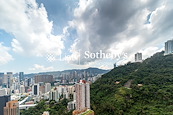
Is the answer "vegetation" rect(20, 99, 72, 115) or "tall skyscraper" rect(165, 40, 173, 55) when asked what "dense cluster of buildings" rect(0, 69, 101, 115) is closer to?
"vegetation" rect(20, 99, 72, 115)

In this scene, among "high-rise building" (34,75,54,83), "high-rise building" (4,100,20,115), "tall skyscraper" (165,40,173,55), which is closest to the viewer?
"high-rise building" (4,100,20,115)

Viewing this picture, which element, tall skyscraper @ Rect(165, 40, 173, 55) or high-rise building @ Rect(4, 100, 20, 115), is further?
tall skyscraper @ Rect(165, 40, 173, 55)

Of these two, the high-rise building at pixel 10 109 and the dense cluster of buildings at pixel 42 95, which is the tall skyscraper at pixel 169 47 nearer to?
the dense cluster of buildings at pixel 42 95

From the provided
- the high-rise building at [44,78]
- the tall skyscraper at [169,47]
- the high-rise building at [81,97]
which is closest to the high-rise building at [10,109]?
the high-rise building at [81,97]

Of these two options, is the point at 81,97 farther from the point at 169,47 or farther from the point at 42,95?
the point at 169,47

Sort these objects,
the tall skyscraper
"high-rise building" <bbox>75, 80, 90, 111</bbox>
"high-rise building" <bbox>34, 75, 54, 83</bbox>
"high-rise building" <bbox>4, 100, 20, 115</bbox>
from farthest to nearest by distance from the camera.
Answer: "high-rise building" <bbox>34, 75, 54, 83</bbox>
the tall skyscraper
"high-rise building" <bbox>4, 100, 20, 115</bbox>
"high-rise building" <bbox>75, 80, 90, 111</bbox>

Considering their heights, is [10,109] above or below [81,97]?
below

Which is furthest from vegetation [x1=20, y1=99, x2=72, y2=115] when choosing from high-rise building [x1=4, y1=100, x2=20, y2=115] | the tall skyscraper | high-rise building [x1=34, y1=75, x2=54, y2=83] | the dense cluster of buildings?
high-rise building [x1=34, y1=75, x2=54, y2=83]

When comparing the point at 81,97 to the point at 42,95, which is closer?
Answer: the point at 81,97

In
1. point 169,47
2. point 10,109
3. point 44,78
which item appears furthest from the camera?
point 44,78

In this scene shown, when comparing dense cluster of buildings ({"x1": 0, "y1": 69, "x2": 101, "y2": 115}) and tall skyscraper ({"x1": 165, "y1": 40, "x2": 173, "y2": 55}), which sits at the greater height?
tall skyscraper ({"x1": 165, "y1": 40, "x2": 173, "y2": 55})

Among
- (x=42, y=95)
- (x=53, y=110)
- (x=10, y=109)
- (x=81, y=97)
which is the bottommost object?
(x=42, y=95)

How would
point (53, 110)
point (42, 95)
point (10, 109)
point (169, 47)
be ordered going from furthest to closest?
point (42, 95)
point (169, 47)
point (53, 110)
point (10, 109)

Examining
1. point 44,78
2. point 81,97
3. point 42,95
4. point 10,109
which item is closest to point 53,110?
point 10,109
